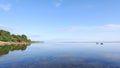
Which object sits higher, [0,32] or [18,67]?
[0,32]

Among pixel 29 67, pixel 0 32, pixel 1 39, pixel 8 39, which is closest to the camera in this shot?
pixel 29 67

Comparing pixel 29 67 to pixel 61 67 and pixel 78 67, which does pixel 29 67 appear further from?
pixel 78 67

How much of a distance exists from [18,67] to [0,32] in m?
170

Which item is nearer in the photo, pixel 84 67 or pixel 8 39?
pixel 84 67

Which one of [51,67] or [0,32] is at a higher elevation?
[0,32]

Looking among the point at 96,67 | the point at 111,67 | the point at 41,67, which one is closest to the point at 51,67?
the point at 41,67

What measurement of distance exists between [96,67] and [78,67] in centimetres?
366

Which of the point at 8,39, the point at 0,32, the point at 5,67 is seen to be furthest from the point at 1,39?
the point at 5,67

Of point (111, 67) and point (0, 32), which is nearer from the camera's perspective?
point (111, 67)

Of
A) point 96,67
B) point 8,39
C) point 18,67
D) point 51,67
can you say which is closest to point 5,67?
point 18,67

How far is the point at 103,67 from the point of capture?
108 feet

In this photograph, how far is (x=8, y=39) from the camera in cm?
17562

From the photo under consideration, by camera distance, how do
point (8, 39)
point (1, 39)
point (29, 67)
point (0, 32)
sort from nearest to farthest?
point (29, 67) < point (1, 39) < point (8, 39) < point (0, 32)

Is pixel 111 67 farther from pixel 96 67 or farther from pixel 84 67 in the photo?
pixel 84 67
